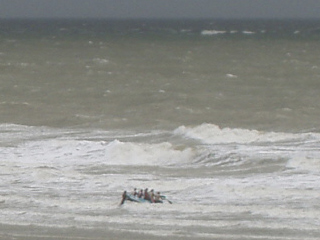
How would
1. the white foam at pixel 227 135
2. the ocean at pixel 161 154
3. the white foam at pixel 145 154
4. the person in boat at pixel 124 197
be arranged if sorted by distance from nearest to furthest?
the ocean at pixel 161 154, the person in boat at pixel 124 197, the white foam at pixel 145 154, the white foam at pixel 227 135

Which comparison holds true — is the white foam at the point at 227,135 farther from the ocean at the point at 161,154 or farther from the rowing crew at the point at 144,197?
the rowing crew at the point at 144,197

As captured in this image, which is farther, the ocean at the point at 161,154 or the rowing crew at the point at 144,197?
the rowing crew at the point at 144,197

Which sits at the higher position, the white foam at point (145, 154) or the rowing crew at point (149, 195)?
the white foam at point (145, 154)

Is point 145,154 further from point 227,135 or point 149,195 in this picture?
point 149,195

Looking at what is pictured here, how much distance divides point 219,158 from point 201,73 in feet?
73.7

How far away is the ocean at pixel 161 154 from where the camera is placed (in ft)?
40.3

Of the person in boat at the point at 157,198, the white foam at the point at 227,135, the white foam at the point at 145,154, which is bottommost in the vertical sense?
the person in boat at the point at 157,198

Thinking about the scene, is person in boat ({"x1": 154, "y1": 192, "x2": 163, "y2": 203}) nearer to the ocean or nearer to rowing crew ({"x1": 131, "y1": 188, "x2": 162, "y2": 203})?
rowing crew ({"x1": 131, "y1": 188, "x2": 162, "y2": 203})

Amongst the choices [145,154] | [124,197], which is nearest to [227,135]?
[145,154]

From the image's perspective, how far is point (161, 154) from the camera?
18281 mm

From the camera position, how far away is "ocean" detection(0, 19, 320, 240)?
484 inches

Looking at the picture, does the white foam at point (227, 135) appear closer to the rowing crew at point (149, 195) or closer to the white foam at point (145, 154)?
the white foam at point (145, 154)

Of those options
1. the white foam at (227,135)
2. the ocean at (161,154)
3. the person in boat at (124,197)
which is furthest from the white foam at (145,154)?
the person in boat at (124,197)

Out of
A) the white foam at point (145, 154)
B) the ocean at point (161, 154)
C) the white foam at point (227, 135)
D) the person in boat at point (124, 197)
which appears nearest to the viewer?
the ocean at point (161, 154)
